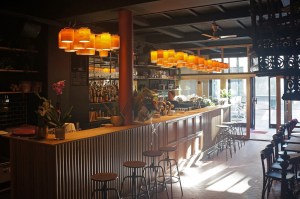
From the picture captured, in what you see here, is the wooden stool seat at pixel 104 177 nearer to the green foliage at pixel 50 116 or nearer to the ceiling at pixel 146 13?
the green foliage at pixel 50 116

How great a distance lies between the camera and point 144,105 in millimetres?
5500

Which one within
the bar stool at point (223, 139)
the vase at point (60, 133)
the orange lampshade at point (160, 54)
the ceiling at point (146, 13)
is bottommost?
the bar stool at point (223, 139)

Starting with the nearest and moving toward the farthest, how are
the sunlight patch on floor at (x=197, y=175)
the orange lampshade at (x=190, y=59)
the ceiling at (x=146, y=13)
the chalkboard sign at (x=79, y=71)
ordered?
the ceiling at (x=146, y=13)
the sunlight patch on floor at (x=197, y=175)
the chalkboard sign at (x=79, y=71)
the orange lampshade at (x=190, y=59)

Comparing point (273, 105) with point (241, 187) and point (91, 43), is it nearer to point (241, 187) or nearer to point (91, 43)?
point (241, 187)

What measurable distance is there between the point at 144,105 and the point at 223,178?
7.22ft

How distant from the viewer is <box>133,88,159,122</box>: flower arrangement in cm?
539

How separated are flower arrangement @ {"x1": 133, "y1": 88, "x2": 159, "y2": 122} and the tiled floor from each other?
1.36 metres

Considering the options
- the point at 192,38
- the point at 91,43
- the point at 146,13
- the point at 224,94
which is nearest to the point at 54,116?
the point at 91,43

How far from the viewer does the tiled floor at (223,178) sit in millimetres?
5094

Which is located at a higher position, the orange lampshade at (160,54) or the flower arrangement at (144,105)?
the orange lampshade at (160,54)

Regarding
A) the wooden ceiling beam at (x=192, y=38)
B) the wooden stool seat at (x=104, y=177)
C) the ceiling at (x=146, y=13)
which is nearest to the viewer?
the wooden stool seat at (x=104, y=177)

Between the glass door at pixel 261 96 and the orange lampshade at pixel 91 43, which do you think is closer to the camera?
the orange lampshade at pixel 91 43

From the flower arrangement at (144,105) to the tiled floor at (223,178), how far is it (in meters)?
1.36

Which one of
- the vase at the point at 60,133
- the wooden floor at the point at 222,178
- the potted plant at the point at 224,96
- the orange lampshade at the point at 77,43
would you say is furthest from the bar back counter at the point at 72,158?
the potted plant at the point at 224,96
